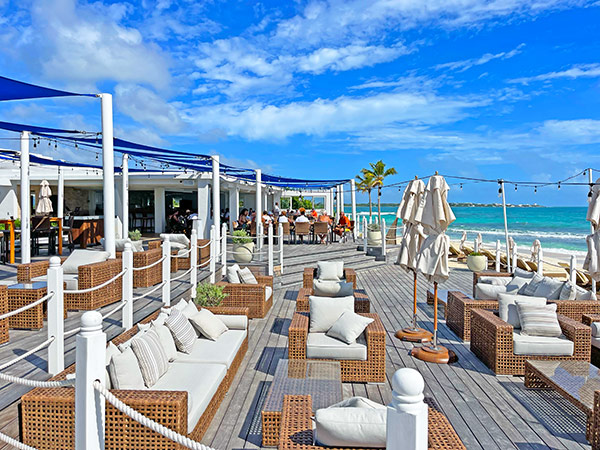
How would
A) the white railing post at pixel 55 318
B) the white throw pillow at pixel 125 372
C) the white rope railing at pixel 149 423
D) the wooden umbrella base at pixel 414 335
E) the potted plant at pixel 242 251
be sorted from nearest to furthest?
the white rope railing at pixel 149 423 → the white throw pillow at pixel 125 372 → the white railing post at pixel 55 318 → the wooden umbrella base at pixel 414 335 → the potted plant at pixel 242 251

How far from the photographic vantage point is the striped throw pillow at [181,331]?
3754 millimetres

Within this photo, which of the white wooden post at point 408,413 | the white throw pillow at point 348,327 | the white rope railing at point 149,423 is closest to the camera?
the white wooden post at point 408,413

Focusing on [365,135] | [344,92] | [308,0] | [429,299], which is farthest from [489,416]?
[365,135]

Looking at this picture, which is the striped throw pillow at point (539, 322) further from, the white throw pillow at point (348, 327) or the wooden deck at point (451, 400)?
the white throw pillow at point (348, 327)

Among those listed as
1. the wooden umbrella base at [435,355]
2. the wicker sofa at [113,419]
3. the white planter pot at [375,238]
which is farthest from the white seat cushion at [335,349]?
the white planter pot at [375,238]

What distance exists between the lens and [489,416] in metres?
3.41

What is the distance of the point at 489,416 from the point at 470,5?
28.2 feet

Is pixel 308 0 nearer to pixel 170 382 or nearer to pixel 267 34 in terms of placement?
pixel 267 34

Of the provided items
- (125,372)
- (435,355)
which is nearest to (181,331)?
(125,372)

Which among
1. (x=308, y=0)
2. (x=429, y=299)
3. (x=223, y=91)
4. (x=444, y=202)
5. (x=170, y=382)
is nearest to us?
(x=170, y=382)

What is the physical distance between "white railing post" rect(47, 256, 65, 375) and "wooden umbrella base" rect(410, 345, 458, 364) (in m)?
3.51

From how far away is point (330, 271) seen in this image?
770cm

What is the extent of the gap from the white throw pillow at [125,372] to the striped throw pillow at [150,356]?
93 millimetres

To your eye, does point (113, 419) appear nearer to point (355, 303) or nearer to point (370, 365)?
point (370, 365)
